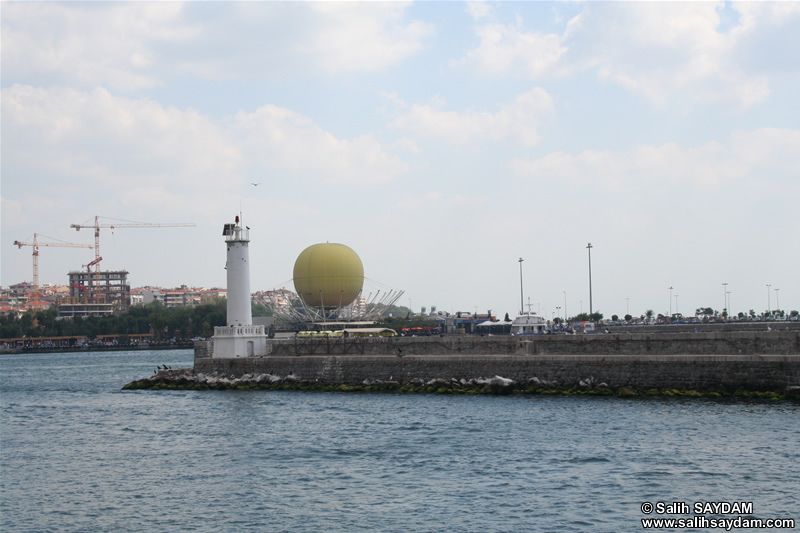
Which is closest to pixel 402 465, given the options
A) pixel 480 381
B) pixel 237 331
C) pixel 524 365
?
pixel 480 381

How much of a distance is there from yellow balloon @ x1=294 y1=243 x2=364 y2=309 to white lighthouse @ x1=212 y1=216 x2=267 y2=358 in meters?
23.2

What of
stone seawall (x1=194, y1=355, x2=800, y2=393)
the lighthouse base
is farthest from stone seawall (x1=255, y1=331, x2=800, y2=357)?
stone seawall (x1=194, y1=355, x2=800, y2=393)

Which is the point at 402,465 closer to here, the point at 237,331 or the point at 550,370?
the point at 550,370

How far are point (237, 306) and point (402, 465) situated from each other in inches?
972

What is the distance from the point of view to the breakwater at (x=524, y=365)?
33219 millimetres

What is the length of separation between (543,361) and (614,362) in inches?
124

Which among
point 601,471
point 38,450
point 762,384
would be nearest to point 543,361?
point 762,384

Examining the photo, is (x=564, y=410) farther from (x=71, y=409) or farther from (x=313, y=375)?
(x=71, y=409)

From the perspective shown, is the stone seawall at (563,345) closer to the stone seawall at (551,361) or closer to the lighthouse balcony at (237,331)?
the stone seawall at (551,361)

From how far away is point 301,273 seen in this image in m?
71.4

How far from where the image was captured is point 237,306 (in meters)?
46.0

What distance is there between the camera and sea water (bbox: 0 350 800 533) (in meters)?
18.6

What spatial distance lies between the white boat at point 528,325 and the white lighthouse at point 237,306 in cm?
2235

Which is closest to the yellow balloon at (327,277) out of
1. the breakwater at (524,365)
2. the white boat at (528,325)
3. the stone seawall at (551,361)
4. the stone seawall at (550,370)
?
the white boat at (528,325)
